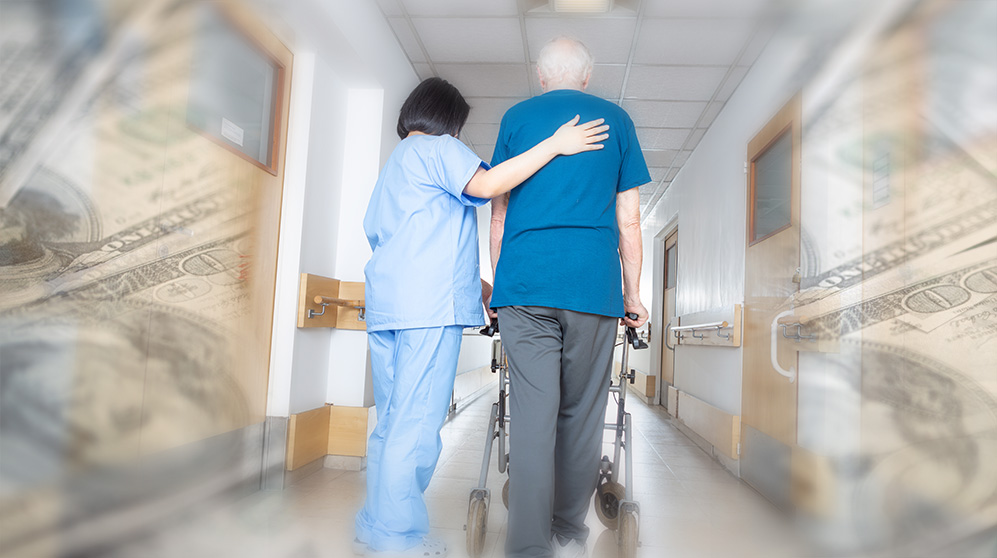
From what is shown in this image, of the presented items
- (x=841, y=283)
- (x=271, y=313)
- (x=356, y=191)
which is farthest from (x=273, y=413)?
(x=841, y=283)

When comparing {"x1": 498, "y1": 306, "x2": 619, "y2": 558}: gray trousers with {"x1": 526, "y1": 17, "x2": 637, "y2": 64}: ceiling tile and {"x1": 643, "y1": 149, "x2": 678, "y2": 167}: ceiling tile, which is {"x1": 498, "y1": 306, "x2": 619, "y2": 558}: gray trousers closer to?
{"x1": 526, "y1": 17, "x2": 637, "y2": 64}: ceiling tile

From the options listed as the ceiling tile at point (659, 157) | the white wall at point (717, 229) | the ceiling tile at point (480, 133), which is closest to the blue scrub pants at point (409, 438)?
the white wall at point (717, 229)

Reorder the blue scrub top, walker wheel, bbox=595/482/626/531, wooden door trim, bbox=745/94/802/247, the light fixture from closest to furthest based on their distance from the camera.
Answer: wooden door trim, bbox=745/94/802/247 → the blue scrub top → walker wheel, bbox=595/482/626/531 → the light fixture

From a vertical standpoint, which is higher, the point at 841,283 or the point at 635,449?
the point at 841,283

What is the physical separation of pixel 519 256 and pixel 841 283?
51cm

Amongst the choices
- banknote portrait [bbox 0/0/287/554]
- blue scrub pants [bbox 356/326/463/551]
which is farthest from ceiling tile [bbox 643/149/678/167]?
banknote portrait [bbox 0/0/287/554]

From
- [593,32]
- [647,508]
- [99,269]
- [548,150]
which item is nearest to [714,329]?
[647,508]

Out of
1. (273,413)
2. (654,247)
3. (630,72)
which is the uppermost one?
(630,72)

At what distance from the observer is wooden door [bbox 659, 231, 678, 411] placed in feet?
14.5

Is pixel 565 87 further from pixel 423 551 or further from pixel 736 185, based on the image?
pixel 736 185

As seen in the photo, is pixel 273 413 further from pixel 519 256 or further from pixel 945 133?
pixel 945 133

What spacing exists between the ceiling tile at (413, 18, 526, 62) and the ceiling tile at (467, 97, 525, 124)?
1.50ft

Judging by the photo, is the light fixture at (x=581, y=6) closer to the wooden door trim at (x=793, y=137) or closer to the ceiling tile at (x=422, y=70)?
the wooden door trim at (x=793, y=137)

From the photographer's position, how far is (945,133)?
20.8 inches
